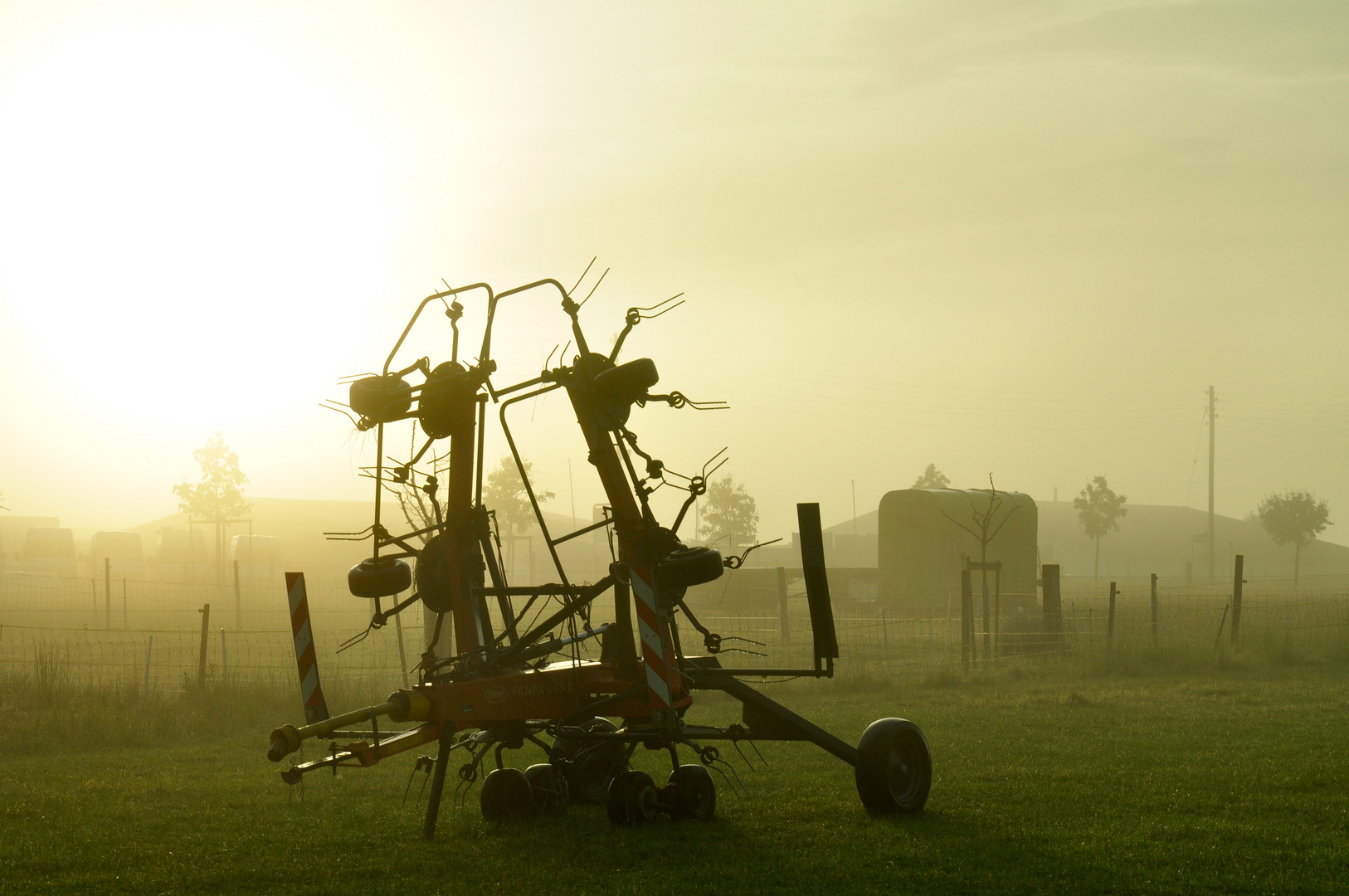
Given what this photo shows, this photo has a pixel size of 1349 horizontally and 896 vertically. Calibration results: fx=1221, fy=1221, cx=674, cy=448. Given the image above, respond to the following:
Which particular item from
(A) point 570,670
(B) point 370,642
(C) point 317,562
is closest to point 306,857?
(A) point 570,670

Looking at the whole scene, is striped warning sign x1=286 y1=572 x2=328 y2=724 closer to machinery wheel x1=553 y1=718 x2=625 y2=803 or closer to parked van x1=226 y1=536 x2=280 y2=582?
machinery wheel x1=553 y1=718 x2=625 y2=803

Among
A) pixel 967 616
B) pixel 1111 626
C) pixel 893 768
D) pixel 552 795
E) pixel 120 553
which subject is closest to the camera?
pixel 893 768

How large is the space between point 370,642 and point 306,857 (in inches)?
1009

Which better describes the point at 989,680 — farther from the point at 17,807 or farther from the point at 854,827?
the point at 17,807

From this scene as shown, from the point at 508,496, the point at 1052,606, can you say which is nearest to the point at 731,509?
the point at 508,496

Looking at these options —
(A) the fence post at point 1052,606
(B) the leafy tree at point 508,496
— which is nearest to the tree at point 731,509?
(B) the leafy tree at point 508,496

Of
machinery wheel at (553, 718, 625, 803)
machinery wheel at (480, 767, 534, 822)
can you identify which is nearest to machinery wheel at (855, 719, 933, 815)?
machinery wheel at (553, 718, 625, 803)

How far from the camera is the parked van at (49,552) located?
223 feet

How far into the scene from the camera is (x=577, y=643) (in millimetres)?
8664

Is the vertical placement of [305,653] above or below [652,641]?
below

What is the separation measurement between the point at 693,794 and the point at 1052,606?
17.8 m

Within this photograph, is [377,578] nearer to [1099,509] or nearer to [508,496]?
[508,496]

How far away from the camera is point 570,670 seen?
856 cm

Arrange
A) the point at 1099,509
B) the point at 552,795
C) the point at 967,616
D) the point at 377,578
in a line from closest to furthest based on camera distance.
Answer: the point at 377,578, the point at 552,795, the point at 967,616, the point at 1099,509
